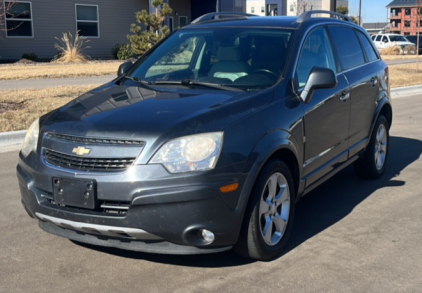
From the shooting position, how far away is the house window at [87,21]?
28.0 meters

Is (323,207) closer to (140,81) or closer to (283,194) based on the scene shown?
(283,194)

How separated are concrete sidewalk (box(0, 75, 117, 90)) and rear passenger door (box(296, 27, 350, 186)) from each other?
10673 millimetres

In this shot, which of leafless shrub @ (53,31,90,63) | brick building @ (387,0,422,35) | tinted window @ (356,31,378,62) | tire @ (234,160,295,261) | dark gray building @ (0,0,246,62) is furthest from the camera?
brick building @ (387,0,422,35)

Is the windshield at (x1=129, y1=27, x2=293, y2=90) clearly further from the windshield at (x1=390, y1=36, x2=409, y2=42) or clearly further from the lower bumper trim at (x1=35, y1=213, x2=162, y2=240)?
the windshield at (x1=390, y1=36, x2=409, y2=42)

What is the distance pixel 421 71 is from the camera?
76.6 feet

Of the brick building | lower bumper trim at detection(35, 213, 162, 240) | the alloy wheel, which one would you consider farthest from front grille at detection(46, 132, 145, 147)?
the brick building

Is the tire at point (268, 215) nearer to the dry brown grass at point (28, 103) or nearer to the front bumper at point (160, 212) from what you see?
the front bumper at point (160, 212)

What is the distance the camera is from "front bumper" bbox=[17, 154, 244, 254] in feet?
11.8

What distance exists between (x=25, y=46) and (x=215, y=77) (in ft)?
76.6

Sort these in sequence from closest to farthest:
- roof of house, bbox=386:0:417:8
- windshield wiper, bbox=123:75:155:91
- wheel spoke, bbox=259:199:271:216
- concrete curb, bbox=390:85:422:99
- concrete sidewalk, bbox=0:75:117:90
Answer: wheel spoke, bbox=259:199:271:216 → windshield wiper, bbox=123:75:155:91 → concrete sidewalk, bbox=0:75:117:90 → concrete curb, bbox=390:85:422:99 → roof of house, bbox=386:0:417:8

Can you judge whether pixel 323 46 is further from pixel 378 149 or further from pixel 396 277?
pixel 396 277

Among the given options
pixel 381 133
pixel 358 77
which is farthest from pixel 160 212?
pixel 381 133

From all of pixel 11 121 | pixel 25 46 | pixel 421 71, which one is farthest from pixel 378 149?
pixel 25 46

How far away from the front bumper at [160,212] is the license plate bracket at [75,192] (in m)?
0.03
